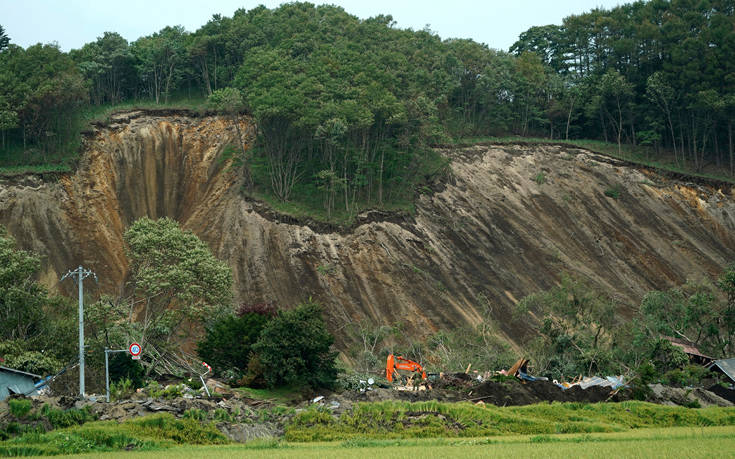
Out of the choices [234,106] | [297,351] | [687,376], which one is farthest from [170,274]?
[687,376]

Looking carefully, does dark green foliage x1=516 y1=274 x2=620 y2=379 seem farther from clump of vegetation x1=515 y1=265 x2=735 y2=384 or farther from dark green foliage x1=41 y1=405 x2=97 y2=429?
dark green foliage x1=41 y1=405 x2=97 y2=429

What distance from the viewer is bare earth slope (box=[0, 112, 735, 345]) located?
50.9 m

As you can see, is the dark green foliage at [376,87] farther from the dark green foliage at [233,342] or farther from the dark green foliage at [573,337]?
the dark green foliage at [233,342]


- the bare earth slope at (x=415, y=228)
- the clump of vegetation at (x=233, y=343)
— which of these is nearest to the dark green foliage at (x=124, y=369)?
the clump of vegetation at (x=233, y=343)

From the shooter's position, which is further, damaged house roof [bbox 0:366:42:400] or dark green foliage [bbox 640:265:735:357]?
dark green foliage [bbox 640:265:735:357]

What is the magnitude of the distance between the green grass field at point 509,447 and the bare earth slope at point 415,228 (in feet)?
88.8

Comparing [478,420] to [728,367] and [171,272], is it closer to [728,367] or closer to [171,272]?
[728,367]

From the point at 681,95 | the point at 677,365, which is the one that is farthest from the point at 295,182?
the point at 681,95

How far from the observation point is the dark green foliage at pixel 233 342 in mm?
A: 37312

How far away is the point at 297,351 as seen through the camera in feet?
112

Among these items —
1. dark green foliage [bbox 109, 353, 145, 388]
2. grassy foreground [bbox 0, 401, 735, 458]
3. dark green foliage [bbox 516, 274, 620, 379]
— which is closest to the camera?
grassy foreground [bbox 0, 401, 735, 458]

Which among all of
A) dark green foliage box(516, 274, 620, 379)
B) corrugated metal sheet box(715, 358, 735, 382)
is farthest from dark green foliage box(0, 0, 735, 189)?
corrugated metal sheet box(715, 358, 735, 382)

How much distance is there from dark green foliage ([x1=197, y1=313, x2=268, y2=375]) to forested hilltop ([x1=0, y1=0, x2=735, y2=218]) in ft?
59.3

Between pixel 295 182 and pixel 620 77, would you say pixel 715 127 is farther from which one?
pixel 295 182
